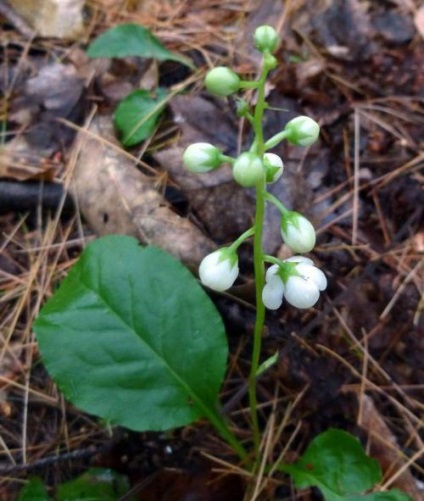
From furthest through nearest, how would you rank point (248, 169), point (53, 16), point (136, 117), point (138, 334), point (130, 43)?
point (53, 16), point (130, 43), point (136, 117), point (138, 334), point (248, 169)

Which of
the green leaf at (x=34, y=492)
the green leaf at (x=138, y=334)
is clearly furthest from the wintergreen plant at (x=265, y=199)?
the green leaf at (x=34, y=492)

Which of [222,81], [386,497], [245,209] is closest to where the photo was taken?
[222,81]

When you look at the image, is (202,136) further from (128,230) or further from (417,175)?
(417,175)

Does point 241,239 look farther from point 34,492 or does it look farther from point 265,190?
point 34,492

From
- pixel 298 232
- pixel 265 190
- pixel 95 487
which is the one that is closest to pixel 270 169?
pixel 265 190

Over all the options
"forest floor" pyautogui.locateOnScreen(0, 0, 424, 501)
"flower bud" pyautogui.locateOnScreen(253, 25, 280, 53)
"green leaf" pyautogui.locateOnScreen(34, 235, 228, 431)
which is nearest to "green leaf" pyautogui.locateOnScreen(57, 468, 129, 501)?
"forest floor" pyautogui.locateOnScreen(0, 0, 424, 501)

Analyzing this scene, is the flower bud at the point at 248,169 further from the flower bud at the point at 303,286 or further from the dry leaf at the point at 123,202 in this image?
the dry leaf at the point at 123,202
